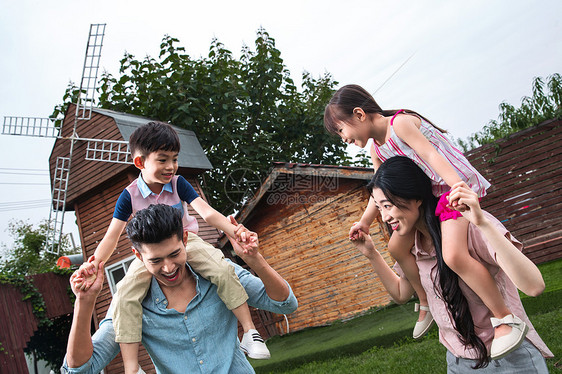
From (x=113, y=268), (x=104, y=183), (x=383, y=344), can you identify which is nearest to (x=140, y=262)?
(x=383, y=344)

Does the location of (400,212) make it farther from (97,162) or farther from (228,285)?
(97,162)

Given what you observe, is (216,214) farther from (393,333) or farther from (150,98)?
(150,98)

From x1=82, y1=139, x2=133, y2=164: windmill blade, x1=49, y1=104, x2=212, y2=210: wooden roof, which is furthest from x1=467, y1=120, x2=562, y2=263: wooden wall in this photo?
x1=82, y1=139, x2=133, y2=164: windmill blade

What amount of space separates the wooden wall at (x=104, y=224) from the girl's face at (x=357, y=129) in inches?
389

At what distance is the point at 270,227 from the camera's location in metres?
12.8

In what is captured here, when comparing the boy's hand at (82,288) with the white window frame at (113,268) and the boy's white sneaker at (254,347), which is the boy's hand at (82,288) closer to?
the boy's white sneaker at (254,347)

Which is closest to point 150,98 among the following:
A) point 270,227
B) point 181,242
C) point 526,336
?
point 270,227

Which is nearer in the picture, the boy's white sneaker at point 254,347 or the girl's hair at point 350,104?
the boy's white sneaker at point 254,347

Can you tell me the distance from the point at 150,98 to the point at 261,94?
4602 mm

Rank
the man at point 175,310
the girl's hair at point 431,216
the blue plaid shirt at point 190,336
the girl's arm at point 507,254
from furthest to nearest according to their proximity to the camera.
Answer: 1. the blue plaid shirt at point 190,336
2. the man at point 175,310
3. the girl's hair at point 431,216
4. the girl's arm at point 507,254

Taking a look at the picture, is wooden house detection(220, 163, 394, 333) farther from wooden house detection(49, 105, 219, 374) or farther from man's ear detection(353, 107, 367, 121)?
man's ear detection(353, 107, 367, 121)

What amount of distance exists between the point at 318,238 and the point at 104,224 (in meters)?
6.21

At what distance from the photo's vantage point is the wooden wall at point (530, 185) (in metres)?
10.0

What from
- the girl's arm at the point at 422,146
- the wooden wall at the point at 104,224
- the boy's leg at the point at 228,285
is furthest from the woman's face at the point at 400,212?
the wooden wall at the point at 104,224
